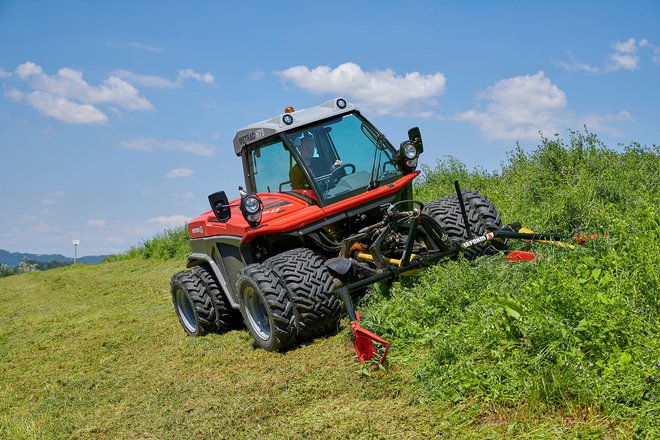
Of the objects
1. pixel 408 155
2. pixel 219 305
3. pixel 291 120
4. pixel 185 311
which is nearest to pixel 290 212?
pixel 291 120

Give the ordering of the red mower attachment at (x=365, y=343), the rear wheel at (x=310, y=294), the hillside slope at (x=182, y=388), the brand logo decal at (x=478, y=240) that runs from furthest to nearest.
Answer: the brand logo decal at (x=478, y=240)
the rear wheel at (x=310, y=294)
the red mower attachment at (x=365, y=343)
the hillside slope at (x=182, y=388)

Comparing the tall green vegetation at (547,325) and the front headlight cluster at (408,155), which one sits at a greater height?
the front headlight cluster at (408,155)

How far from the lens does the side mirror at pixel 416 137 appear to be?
24.2 feet

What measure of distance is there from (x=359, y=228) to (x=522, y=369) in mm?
3426

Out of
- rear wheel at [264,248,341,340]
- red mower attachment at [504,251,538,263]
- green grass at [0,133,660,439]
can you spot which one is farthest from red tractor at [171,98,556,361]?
green grass at [0,133,660,439]

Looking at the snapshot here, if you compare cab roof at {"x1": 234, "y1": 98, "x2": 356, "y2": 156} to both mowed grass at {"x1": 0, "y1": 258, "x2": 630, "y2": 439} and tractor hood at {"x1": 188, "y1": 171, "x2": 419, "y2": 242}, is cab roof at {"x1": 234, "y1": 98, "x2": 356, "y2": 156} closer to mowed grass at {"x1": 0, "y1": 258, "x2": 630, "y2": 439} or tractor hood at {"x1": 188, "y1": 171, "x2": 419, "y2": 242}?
tractor hood at {"x1": 188, "y1": 171, "x2": 419, "y2": 242}

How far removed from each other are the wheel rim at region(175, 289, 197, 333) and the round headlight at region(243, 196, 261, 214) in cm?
234

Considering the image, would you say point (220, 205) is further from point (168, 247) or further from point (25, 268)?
point (25, 268)

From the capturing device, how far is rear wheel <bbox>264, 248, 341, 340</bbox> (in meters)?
6.04

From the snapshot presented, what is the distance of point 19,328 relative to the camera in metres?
11.3

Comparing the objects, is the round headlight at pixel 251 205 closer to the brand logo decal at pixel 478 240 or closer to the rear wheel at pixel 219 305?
the rear wheel at pixel 219 305

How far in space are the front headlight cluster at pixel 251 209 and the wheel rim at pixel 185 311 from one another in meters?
2.26

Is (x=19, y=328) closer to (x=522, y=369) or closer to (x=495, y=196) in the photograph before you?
(x=495, y=196)

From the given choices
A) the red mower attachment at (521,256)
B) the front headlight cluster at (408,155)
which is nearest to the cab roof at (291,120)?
the front headlight cluster at (408,155)
